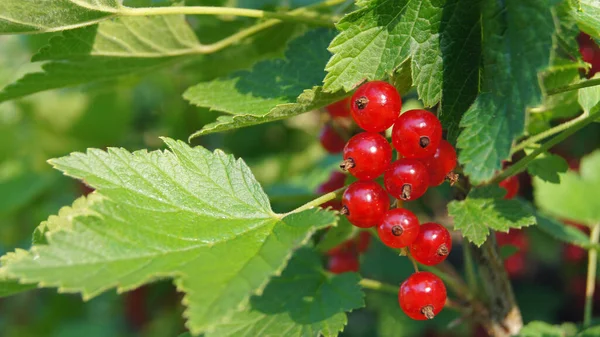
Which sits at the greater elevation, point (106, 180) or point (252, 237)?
point (106, 180)

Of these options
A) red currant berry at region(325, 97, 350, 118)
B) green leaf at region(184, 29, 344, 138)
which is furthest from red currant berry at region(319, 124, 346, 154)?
green leaf at region(184, 29, 344, 138)

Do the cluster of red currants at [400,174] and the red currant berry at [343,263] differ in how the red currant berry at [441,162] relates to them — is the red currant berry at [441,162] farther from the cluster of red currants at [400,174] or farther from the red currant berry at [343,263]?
the red currant berry at [343,263]

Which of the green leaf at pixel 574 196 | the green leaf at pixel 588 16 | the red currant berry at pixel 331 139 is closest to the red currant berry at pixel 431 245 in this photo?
the green leaf at pixel 588 16

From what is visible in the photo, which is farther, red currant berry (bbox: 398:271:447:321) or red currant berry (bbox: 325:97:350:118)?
red currant berry (bbox: 325:97:350:118)

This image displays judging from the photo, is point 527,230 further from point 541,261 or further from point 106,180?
point 106,180

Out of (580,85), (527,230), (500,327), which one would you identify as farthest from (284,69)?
(527,230)

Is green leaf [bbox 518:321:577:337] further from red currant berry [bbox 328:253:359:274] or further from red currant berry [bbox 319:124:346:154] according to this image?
red currant berry [bbox 319:124:346:154]
